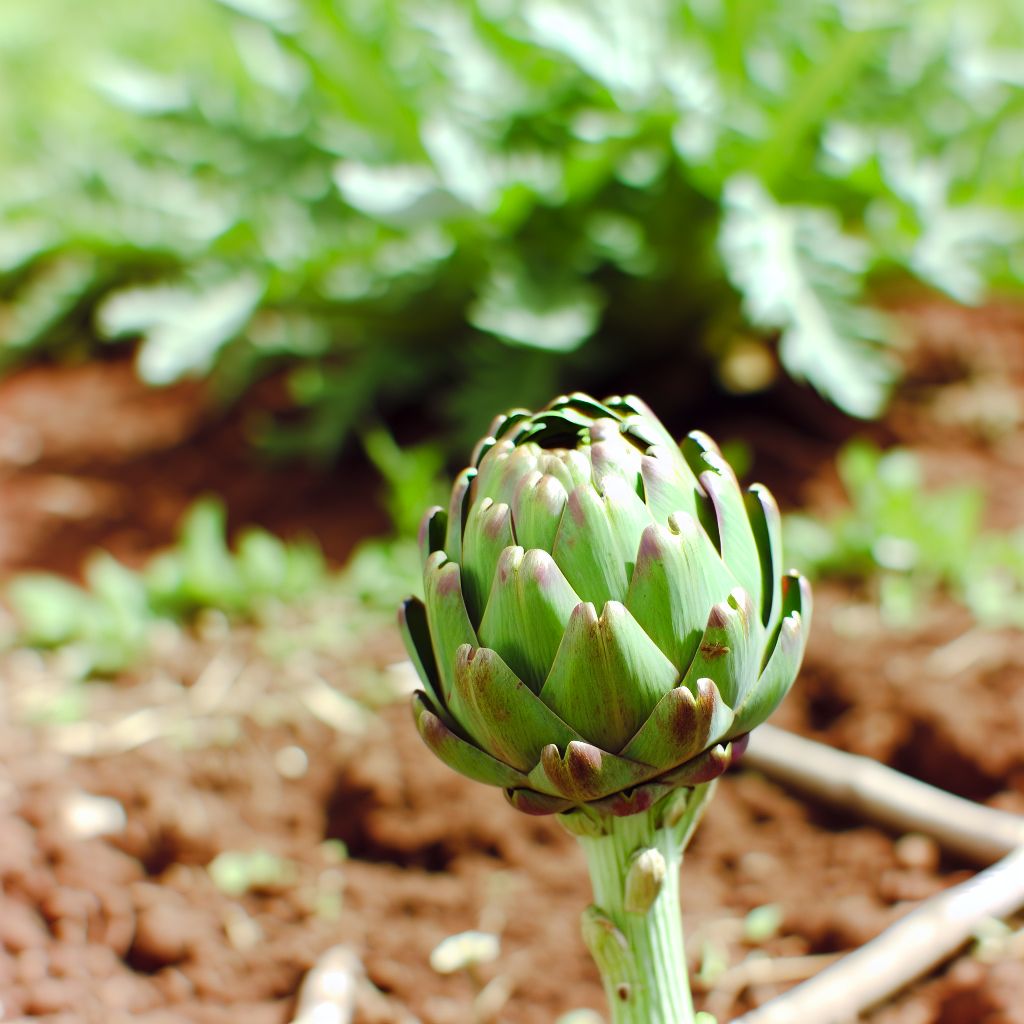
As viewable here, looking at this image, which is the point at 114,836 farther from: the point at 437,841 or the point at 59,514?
the point at 59,514

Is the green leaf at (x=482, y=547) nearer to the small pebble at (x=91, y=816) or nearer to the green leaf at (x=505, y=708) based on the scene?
the green leaf at (x=505, y=708)

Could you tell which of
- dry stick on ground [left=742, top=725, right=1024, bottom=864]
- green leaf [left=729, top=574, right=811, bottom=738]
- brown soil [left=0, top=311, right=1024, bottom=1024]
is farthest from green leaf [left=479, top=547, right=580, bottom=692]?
dry stick on ground [left=742, top=725, right=1024, bottom=864]

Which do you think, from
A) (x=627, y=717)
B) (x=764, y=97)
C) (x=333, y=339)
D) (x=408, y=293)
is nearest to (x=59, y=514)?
(x=333, y=339)

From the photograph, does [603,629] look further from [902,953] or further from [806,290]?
[806,290]

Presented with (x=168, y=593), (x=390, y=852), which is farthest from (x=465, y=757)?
(x=168, y=593)

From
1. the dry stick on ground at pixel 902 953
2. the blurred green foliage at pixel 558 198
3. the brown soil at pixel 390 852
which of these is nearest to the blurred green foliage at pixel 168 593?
the brown soil at pixel 390 852
